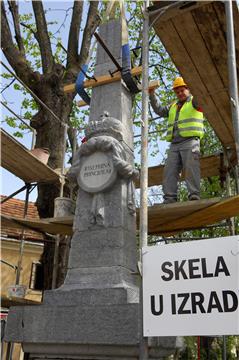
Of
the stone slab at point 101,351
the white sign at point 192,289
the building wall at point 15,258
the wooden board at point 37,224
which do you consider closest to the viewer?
the white sign at point 192,289

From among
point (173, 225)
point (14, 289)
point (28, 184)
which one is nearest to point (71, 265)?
point (173, 225)

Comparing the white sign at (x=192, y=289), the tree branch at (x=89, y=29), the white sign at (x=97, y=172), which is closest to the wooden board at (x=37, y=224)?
the white sign at (x=97, y=172)

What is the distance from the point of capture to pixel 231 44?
3.64 meters

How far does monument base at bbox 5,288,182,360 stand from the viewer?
3.70 meters

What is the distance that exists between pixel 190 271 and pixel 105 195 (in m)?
2.19

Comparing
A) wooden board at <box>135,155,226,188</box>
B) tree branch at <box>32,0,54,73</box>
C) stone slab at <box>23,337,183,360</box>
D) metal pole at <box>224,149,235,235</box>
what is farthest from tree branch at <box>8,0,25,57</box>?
stone slab at <box>23,337,183,360</box>

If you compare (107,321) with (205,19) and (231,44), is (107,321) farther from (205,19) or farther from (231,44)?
(205,19)

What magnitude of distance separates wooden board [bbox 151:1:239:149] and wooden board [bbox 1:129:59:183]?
118 inches

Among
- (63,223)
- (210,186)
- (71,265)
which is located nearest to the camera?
(71,265)

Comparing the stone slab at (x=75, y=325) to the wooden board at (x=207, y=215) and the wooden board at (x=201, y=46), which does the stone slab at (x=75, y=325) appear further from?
the wooden board at (x=201, y=46)

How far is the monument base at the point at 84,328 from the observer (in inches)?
146

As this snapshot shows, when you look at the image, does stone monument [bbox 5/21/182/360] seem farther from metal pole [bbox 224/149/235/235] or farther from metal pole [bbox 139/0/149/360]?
metal pole [bbox 224/149/235/235]

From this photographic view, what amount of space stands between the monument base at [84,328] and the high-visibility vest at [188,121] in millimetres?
2625

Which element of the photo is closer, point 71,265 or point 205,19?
point 205,19
